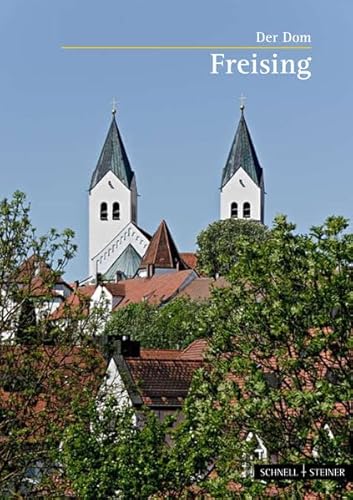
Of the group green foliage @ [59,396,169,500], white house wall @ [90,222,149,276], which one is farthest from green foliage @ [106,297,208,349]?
white house wall @ [90,222,149,276]

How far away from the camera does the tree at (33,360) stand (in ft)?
70.1

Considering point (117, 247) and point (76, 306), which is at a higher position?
point (117, 247)

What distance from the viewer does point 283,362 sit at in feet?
49.7

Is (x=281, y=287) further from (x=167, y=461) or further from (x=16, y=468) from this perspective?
(x=16, y=468)

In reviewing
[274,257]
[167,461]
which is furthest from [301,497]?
[167,461]

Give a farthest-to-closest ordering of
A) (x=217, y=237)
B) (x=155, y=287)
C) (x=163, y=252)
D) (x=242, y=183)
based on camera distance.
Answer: (x=242, y=183) → (x=163, y=252) → (x=155, y=287) → (x=217, y=237)

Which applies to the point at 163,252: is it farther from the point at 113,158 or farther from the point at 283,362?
the point at 283,362

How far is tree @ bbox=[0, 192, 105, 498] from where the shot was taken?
2136 cm

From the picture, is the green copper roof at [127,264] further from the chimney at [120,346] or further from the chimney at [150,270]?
the chimney at [120,346]

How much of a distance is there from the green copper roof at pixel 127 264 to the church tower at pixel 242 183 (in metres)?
10.8

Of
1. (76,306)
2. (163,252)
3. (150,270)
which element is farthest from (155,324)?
(76,306)

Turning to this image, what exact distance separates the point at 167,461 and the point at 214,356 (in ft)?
15.0

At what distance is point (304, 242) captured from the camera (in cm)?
1552

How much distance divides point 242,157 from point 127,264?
1588 centimetres
